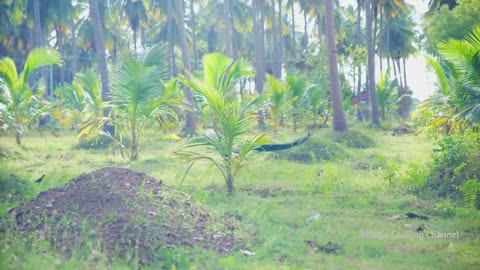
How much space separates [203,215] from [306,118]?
14.9m

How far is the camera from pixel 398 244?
6164mm

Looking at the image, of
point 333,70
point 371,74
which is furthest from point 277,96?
point 371,74

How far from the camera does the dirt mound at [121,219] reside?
5.67 m

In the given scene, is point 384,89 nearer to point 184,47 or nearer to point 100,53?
point 184,47

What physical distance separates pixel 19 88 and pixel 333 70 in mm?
8838

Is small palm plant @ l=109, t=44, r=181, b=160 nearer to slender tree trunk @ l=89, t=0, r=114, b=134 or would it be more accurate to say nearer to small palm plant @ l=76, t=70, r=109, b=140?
small palm plant @ l=76, t=70, r=109, b=140

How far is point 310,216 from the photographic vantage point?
295 inches

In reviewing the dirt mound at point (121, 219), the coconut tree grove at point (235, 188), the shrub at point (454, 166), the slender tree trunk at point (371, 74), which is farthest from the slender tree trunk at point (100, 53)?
the slender tree trunk at point (371, 74)

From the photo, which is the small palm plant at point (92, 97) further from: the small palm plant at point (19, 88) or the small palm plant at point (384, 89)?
the small palm plant at point (384, 89)

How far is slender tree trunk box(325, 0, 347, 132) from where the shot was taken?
620 inches

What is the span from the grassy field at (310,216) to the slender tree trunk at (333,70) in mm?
3108

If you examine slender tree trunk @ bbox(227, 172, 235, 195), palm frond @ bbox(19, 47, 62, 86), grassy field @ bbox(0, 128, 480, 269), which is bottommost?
grassy field @ bbox(0, 128, 480, 269)

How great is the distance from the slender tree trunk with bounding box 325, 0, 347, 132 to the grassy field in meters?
3.11

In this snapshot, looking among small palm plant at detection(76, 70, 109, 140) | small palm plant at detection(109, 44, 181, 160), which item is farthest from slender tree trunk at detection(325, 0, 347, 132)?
small palm plant at detection(76, 70, 109, 140)
